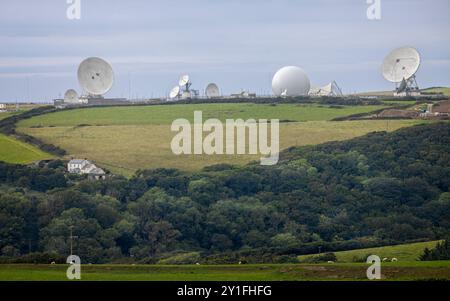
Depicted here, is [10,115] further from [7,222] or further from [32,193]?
[7,222]

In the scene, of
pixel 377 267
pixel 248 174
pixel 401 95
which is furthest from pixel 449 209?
pixel 401 95

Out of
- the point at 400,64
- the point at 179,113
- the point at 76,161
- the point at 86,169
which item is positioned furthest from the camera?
the point at 400,64

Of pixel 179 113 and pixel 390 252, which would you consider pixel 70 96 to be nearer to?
pixel 179 113

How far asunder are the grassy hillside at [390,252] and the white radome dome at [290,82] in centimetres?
8061

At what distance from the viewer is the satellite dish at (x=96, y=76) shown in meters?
116

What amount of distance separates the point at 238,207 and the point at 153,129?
93.4 feet

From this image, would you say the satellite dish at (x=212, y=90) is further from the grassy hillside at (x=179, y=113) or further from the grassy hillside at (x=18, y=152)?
the grassy hillside at (x=18, y=152)

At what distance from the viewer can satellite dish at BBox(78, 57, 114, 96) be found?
379 ft

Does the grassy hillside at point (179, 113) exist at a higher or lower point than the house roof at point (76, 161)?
higher

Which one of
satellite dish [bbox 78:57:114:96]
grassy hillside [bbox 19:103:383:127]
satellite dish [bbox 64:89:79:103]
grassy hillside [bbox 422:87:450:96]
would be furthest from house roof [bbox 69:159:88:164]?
grassy hillside [bbox 422:87:450:96]

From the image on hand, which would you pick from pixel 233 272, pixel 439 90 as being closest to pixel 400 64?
pixel 439 90

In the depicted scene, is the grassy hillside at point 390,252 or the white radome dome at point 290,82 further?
the white radome dome at point 290,82

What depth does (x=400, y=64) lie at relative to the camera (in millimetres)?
128750

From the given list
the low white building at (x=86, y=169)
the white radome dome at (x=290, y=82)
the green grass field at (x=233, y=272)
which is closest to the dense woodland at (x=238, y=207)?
the low white building at (x=86, y=169)
